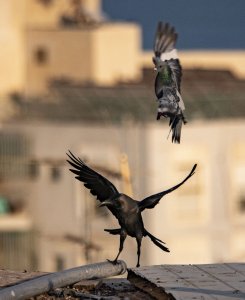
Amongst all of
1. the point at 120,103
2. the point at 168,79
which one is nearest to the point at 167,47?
the point at 168,79

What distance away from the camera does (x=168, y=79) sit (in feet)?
77.1

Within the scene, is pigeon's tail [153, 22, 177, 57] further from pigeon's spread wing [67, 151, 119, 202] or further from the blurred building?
the blurred building

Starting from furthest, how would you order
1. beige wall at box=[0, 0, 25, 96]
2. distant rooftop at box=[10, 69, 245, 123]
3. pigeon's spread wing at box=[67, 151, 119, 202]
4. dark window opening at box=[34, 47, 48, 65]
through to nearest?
beige wall at box=[0, 0, 25, 96] < dark window opening at box=[34, 47, 48, 65] < distant rooftop at box=[10, 69, 245, 123] < pigeon's spread wing at box=[67, 151, 119, 202]

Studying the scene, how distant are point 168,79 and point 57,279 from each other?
315 centimetres

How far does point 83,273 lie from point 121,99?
42874 millimetres

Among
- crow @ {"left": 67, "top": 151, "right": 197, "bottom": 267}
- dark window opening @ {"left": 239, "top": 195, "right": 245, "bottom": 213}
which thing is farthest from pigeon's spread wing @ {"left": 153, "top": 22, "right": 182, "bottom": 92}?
dark window opening @ {"left": 239, "top": 195, "right": 245, "bottom": 213}

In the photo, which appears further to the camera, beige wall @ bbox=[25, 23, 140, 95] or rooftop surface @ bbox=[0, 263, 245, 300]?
beige wall @ bbox=[25, 23, 140, 95]

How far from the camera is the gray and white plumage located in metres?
23.2

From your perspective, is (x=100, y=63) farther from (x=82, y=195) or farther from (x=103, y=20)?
(x=82, y=195)

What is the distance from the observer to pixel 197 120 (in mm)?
67375

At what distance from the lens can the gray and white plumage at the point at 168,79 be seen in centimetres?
2322

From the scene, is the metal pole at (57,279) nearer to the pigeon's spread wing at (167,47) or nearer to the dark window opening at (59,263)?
the pigeon's spread wing at (167,47)

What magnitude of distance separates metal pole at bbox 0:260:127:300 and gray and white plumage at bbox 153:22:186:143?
8.78ft

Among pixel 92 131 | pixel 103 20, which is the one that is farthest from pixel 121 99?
pixel 103 20
